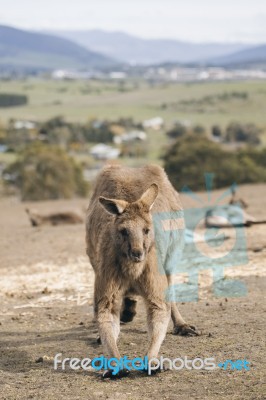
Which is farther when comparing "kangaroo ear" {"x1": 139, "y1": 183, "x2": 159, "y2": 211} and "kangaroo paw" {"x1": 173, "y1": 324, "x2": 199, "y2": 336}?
"kangaroo paw" {"x1": 173, "y1": 324, "x2": 199, "y2": 336}

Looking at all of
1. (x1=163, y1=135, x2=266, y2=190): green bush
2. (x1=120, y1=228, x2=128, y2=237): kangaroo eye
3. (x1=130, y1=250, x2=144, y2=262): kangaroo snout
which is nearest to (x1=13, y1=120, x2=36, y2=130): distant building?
(x1=163, y1=135, x2=266, y2=190): green bush

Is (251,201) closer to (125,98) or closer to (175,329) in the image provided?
(175,329)

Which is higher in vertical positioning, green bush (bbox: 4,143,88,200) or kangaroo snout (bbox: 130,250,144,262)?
kangaroo snout (bbox: 130,250,144,262)

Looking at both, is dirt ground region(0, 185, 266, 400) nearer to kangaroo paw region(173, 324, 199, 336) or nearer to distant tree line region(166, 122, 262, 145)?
kangaroo paw region(173, 324, 199, 336)

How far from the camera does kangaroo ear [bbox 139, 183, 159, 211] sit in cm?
734

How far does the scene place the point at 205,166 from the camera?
148 ft

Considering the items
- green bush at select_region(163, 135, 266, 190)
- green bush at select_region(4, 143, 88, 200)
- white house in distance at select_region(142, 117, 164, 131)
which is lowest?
white house in distance at select_region(142, 117, 164, 131)

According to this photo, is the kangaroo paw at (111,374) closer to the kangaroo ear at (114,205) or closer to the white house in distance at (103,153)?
the kangaroo ear at (114,205)

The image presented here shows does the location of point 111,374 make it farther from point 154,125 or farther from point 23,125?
point 154,125

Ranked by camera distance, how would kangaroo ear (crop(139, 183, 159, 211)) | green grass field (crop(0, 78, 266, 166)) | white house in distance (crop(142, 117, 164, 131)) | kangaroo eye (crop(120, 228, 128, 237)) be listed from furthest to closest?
green grass field (crop(0, 78, 266, 166)) → white house in distance (crop(142, 117, 164, 131)) → kangaroo ear (crop(139, 183, 159, 211)) → kangaroo eye (crop(120, 228, 128, 237))

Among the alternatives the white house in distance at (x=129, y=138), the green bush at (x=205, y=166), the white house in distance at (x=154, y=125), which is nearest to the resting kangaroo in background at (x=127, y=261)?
the green bush at (x=205, y=166)

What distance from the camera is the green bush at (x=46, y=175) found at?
49.6 meters

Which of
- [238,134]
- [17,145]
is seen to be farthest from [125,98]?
[17,145]

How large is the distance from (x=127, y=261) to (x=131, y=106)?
166975 mm
